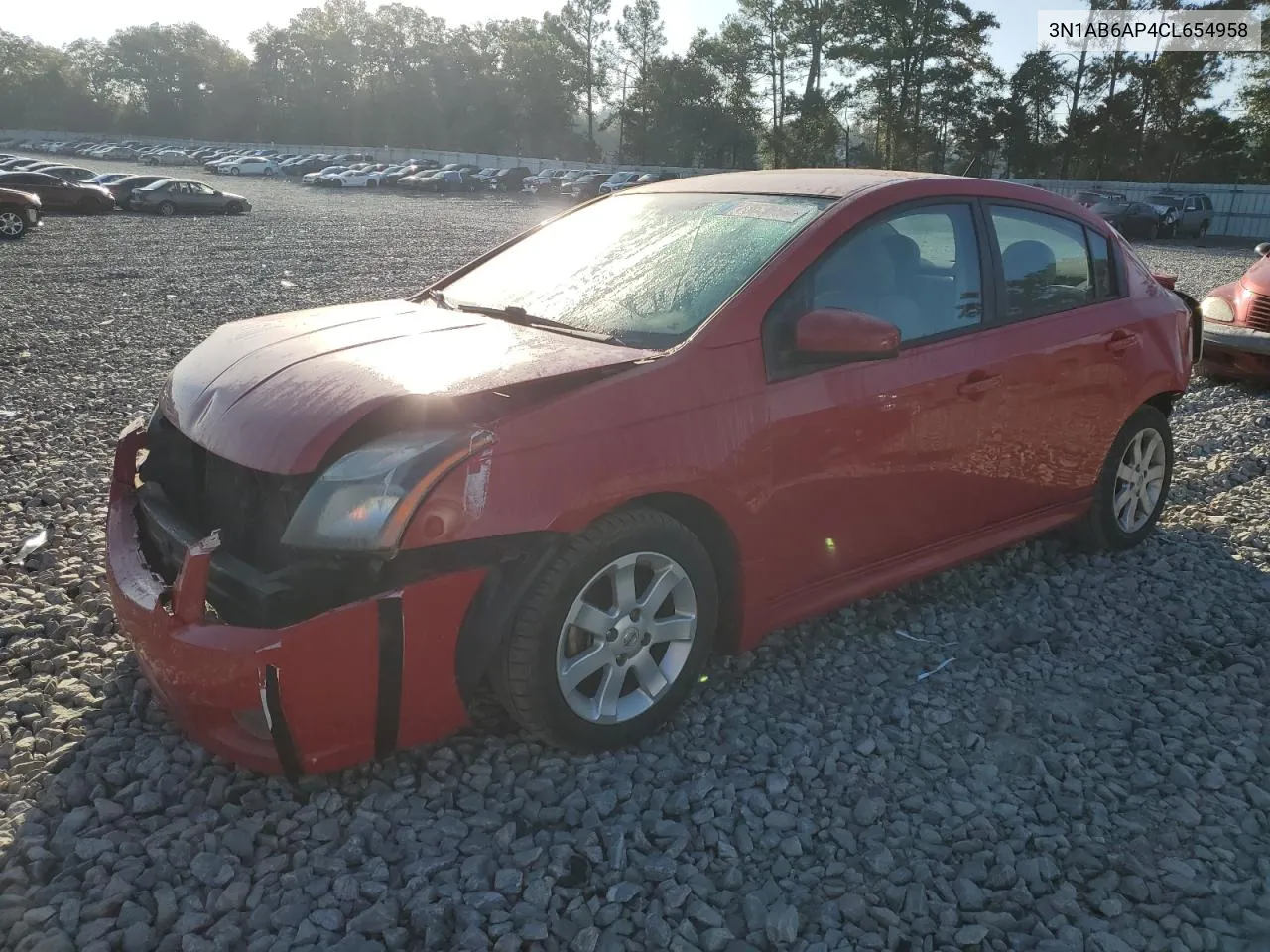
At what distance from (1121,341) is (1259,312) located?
5.19 metres

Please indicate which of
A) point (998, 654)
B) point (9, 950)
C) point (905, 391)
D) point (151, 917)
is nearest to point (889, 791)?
point (998, 654)

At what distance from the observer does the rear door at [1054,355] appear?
3885 millimetres

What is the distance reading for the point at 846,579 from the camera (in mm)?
3490

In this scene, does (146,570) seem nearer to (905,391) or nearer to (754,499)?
(754,499)

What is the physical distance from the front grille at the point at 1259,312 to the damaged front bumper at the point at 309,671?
8311 mm

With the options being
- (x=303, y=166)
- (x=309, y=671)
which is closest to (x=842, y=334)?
(x=309, y=671)

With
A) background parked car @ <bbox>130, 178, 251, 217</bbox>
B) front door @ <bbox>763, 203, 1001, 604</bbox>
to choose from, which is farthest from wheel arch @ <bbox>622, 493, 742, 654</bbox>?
background parked car @ <bbox>130, 178, 251, 217</bbox>

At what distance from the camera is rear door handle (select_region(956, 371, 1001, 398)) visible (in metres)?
3.64

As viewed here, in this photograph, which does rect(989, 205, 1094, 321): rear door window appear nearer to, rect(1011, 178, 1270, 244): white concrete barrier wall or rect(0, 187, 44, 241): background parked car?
rect(0, 187, 44, 241): background parked car

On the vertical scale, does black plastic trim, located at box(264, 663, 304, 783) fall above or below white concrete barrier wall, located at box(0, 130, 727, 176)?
below

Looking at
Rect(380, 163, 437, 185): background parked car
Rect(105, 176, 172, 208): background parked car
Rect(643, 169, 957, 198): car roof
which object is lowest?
Rect(643, 169, 957, 198): car roof

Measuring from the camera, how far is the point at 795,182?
3809 mm

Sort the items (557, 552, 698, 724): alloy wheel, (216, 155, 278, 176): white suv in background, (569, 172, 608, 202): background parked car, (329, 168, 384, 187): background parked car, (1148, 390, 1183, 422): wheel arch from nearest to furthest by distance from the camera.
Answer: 1. (557, 552, 698, 724): alloy wheel
2. (1148, 390, 1183, 422): wheel arch
3. (569, 172, 608, 202): background parked car
4. (329, 168, 384, 187): background parked car
5. (216, 155, 278, 176): white suv in background

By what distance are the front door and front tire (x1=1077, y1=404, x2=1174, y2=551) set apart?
98 cm
